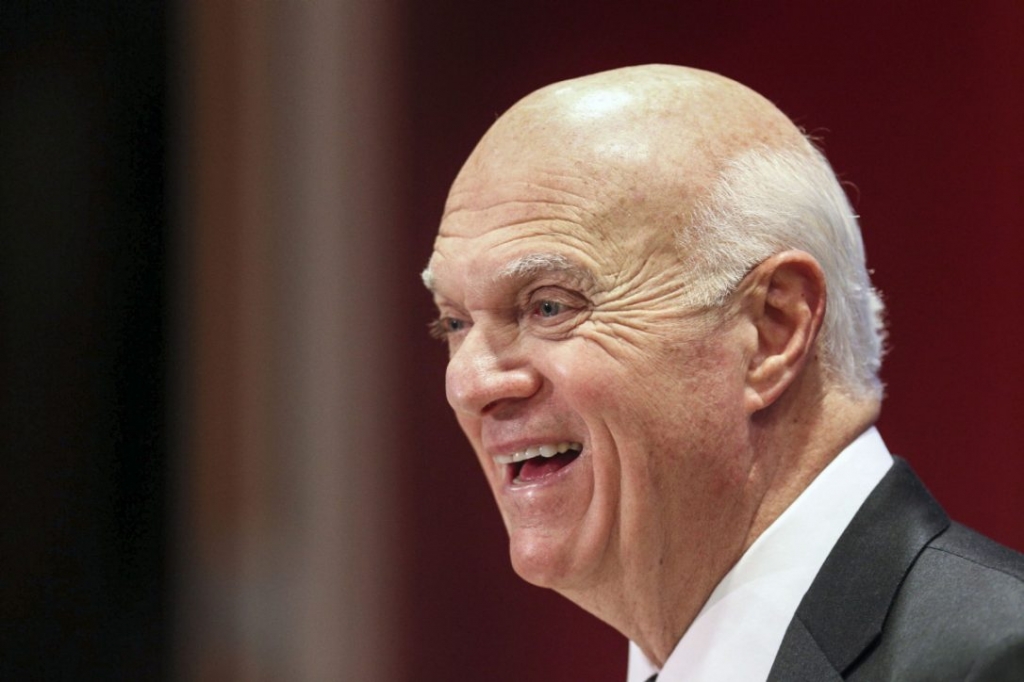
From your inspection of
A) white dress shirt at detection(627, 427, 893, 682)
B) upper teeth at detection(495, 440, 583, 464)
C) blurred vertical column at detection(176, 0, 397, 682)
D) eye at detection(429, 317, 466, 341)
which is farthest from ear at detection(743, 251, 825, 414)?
blurred vertical column at detection(176, 0, 397, 682)

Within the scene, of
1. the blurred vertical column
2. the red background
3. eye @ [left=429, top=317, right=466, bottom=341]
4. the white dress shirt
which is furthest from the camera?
the blurred vertical column

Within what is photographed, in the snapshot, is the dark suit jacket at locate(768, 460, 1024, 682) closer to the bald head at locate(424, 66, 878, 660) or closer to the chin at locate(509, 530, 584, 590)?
the bald head at locate(424, 66, 878, 660)

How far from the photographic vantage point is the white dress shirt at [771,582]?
1826 millimetres

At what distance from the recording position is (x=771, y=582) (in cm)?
186

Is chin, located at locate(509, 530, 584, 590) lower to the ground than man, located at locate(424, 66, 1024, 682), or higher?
lower

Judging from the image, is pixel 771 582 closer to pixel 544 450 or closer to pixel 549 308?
pixel 544 450

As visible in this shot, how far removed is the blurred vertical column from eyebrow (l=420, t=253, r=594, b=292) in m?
1.91

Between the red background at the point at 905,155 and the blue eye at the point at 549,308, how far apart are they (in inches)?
43.1

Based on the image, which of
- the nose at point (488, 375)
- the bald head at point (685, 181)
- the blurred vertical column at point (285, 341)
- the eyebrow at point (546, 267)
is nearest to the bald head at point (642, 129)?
the bald head at point (685, 181)

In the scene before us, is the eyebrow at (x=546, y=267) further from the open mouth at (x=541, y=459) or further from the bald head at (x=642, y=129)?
the open mouth at (x=541, y=459)

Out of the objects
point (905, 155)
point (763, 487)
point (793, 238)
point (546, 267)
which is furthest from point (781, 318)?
point (905, 155)

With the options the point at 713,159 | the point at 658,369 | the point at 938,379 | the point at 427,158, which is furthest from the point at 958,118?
the point at 427,158

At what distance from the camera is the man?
1.87 meters

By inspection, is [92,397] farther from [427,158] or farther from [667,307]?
[667,307]
